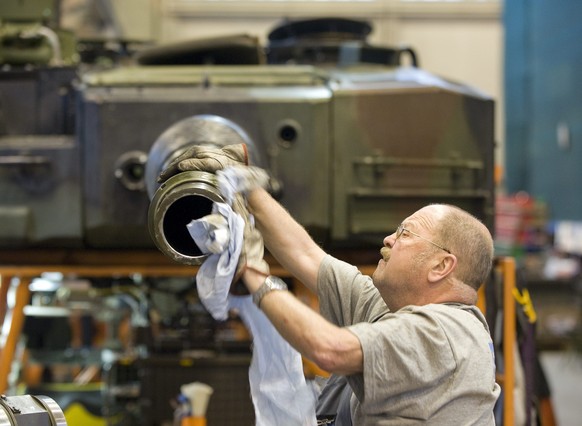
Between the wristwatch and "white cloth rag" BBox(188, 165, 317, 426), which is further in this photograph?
"white cloth rag" BBox(188, 165, 317, 426)

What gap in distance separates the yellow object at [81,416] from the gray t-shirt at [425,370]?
3709 millimetres

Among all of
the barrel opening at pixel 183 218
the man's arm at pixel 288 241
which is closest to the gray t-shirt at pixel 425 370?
the man's arm at pixel 288 241

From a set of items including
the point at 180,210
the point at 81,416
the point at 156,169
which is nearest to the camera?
the point at 180,210

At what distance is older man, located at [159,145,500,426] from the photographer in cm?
245

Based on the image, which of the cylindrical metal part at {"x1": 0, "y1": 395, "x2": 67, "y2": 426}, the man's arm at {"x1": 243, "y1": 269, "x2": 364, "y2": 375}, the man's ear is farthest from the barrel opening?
the man's ear

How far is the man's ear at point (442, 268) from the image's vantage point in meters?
2.73

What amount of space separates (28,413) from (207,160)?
0.85 metres

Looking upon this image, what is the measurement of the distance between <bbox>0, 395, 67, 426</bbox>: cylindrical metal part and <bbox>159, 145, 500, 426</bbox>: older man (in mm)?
618

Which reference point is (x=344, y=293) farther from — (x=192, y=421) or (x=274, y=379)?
(x=192, y=421)

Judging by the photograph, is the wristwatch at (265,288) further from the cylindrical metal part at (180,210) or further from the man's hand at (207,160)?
the man's hand at (207,160)

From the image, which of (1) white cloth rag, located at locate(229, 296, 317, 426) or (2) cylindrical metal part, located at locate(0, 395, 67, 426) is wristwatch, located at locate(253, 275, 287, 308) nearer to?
(1) white cloth rag, located at locate(229, 296, 317, 426)

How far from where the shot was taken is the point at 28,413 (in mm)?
2488

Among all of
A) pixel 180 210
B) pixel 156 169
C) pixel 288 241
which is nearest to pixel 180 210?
pixel 180 210

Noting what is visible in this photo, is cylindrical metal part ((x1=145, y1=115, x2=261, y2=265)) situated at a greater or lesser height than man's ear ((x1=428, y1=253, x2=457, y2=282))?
greater
